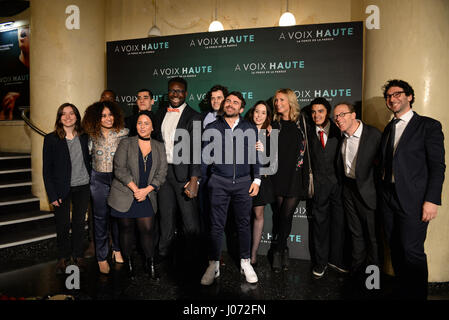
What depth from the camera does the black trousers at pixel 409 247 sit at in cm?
269

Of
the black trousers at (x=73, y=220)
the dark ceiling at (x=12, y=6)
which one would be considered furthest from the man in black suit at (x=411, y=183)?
the dark ceiling at (x=12, y=6)

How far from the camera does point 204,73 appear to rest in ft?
14.3

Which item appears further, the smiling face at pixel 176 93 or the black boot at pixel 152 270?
the smiling face at pixel 176 93

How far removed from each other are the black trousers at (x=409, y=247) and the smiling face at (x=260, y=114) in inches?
54.6

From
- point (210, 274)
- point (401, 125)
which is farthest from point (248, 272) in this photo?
→ point (401, 125)

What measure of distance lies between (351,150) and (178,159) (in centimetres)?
185

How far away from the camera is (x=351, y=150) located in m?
3.23

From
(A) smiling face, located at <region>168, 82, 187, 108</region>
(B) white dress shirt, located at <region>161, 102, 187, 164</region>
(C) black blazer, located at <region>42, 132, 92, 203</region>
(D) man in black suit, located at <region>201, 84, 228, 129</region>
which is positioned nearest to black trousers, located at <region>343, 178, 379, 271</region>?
(D) man in black suit, located at <region>201, 84, 228, 129</region>

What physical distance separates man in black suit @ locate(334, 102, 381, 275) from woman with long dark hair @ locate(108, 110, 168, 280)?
6.20 feet

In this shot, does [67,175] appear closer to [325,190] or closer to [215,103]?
[215,103]

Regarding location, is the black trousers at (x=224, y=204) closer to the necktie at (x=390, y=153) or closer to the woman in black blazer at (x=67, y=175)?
the necktie at (x=390, y=153)

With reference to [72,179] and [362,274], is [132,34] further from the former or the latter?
[362,274]
